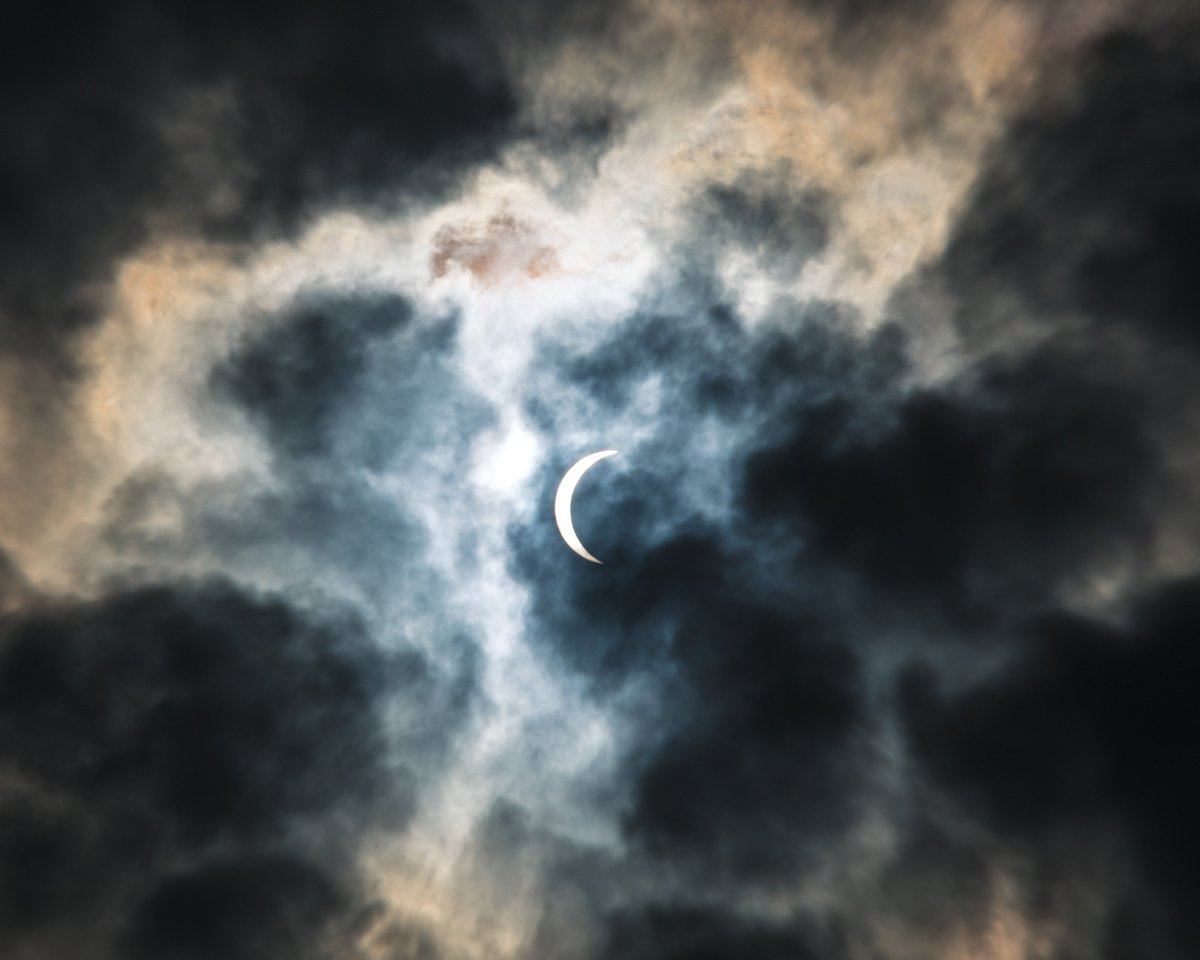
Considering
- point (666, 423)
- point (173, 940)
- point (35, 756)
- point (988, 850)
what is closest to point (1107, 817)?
point (988, 850)

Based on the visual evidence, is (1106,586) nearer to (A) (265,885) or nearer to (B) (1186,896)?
(B) (1186,896)

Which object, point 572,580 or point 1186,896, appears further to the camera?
point 572,580

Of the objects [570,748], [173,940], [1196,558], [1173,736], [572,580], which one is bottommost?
[1173,736]

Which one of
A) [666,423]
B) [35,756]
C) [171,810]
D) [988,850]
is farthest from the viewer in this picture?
[666,423]

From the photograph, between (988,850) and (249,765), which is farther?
(249,765)

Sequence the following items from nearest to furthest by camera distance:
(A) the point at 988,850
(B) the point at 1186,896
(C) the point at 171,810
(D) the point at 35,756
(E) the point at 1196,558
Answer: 1. (E) the point at 1196,558
2. (B) the point at 1186,896
3. (A) the point at 988,850
4. (D) the point at 35,756
5. (C) the point at 171,810

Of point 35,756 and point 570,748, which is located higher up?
A: point 35,756

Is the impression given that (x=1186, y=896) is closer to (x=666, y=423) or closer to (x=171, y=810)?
(x=666, y=423)

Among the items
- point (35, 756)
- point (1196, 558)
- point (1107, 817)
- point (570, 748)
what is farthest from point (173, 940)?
point (1196, 558)

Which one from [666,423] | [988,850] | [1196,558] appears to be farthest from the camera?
[666,423]
